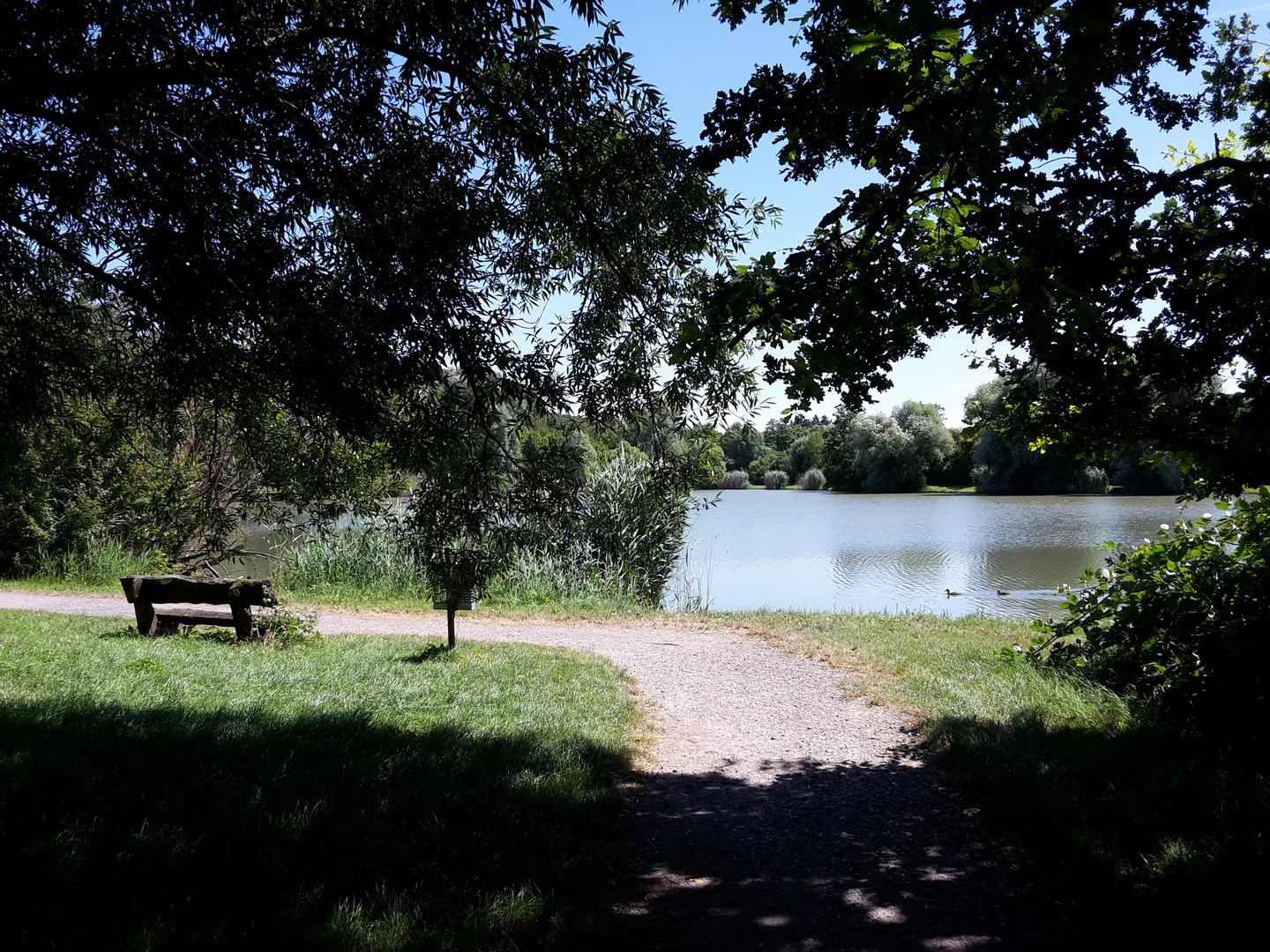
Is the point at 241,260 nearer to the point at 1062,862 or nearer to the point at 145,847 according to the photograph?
the point at 145,847

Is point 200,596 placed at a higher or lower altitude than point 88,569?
higher

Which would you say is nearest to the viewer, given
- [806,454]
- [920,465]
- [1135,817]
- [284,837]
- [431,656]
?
[284,837]

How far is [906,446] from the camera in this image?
1934 inches

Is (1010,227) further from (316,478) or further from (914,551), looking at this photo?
(914,551)

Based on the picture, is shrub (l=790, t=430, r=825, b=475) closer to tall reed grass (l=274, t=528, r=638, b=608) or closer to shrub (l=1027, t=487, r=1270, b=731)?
tall reed grass (l=274, t=528, r=638, b=608)

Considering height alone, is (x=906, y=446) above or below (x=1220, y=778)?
above

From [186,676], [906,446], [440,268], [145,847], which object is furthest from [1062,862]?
[906,446]

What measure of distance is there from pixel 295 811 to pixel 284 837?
0.25 metres

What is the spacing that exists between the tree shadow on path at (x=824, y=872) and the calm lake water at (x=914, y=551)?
981 cm

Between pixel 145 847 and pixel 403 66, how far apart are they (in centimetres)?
427

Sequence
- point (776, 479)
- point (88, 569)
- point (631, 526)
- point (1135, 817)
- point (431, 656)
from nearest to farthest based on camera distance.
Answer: point (1135, 817) < point (431, 656) < point (88, 569) < point (631, 526) < point (776, 479)

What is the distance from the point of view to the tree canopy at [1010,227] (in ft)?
11.2

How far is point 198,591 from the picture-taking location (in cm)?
846

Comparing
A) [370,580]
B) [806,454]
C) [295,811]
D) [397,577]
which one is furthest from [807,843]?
[806,454]
